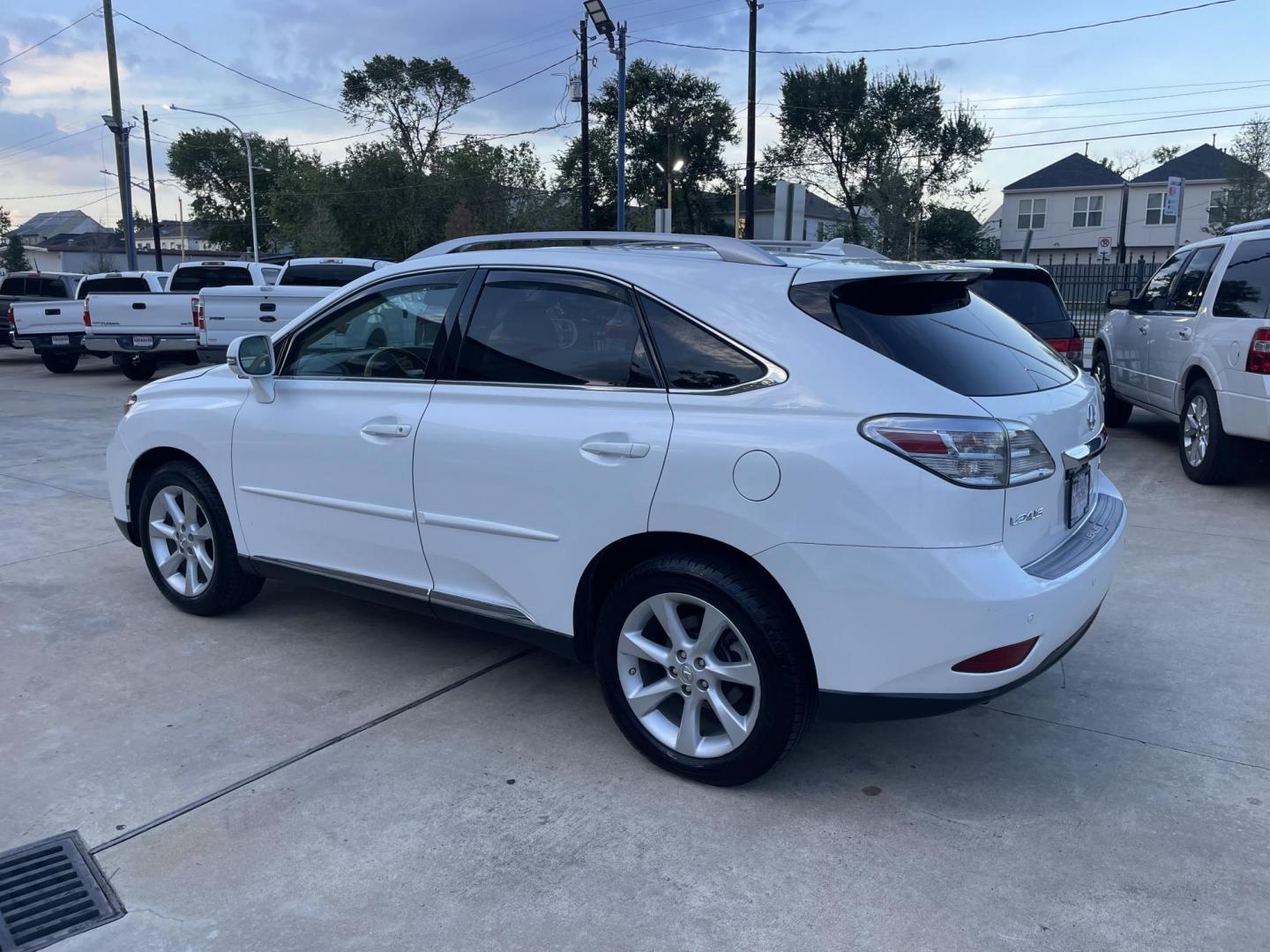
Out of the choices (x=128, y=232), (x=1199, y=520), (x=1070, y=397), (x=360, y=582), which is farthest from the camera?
(x=128, y=232)

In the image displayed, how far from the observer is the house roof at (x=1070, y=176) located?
5091 centimetres

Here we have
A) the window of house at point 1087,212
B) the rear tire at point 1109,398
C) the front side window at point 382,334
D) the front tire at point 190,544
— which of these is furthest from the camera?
the window of house at point 1087,212

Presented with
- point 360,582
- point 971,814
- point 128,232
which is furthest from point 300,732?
point 128,232

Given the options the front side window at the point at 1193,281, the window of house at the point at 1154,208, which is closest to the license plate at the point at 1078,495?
the front side window at the point at 1193,281

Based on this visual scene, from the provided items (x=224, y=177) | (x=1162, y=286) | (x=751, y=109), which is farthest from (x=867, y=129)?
(x=224, y=177)

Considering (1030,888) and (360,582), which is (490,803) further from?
(1030,888)

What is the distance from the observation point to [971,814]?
125 inches

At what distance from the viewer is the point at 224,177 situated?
8388 cm

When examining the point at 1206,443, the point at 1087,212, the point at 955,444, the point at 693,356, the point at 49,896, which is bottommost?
the point at 49,896

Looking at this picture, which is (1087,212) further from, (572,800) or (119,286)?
(572,800)

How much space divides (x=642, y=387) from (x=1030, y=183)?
2215 inches

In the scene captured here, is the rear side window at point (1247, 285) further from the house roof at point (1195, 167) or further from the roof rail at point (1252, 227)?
the house roof at point (1195, 167)

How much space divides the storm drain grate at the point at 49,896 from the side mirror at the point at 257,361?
6.74 feet

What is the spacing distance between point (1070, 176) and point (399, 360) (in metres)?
55.6
